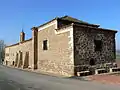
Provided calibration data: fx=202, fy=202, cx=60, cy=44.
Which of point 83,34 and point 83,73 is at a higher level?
point 83,34

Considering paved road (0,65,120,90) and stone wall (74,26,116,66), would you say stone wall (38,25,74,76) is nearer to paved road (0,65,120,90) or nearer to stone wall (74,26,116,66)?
stone wall (74,26,116,66)

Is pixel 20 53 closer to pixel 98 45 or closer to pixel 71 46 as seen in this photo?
pixel 98 45

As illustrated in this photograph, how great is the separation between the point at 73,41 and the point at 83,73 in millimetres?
3545

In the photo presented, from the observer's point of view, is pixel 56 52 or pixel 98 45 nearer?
pixel 98 45

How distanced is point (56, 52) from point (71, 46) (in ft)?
11.6

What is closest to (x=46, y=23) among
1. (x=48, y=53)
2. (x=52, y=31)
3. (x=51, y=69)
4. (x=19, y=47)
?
(x=52, y=31)

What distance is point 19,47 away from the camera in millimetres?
43031

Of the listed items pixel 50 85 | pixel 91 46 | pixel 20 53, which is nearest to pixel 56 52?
pixel 91 46

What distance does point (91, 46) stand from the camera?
2295 cm

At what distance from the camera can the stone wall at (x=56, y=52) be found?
22.1 meters

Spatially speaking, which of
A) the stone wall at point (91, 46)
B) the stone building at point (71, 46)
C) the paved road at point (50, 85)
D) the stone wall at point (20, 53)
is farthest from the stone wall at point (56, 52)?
the paved road at point (50, 85)

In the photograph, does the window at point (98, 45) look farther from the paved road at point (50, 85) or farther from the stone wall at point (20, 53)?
the stone wall at point (20, 53)

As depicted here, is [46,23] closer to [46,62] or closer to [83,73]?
[46,62]

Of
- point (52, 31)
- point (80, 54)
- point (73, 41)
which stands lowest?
point (80, 54)
